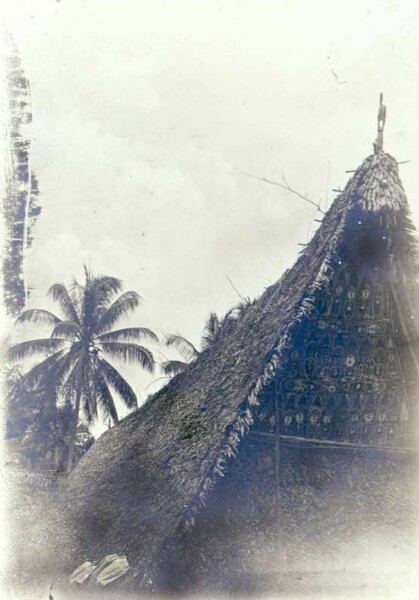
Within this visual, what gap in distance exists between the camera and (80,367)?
2520cm

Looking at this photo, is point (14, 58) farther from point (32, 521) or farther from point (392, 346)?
point (32, 521)

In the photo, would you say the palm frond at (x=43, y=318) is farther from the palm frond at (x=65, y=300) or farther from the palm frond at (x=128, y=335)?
the palm frond at (x=128, y=335)

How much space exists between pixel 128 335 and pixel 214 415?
51.1 ft

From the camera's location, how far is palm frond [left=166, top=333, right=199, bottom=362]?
1046 inches

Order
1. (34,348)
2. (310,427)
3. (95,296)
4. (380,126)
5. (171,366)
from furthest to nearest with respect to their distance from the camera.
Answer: (171,366)
(95,296)
(34,348)
(380,126)
(310,427)

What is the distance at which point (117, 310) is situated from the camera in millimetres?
25156

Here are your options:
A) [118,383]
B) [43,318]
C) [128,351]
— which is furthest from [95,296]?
[118,383]

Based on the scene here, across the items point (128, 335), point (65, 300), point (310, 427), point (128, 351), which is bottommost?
point (310, 427)

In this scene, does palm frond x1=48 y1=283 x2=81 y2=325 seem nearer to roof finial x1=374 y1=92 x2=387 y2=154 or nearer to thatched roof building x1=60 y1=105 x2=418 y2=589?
thatched roof building x1=60 y1=105 x2=418 y2=589

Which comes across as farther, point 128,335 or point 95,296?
point 128,335

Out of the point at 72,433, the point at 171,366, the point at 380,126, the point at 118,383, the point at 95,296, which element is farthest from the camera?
the point at 171,366

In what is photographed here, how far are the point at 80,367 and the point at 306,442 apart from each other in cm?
1616

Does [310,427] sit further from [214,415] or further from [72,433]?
[72,433]

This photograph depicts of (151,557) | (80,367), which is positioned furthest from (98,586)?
(80,367)
